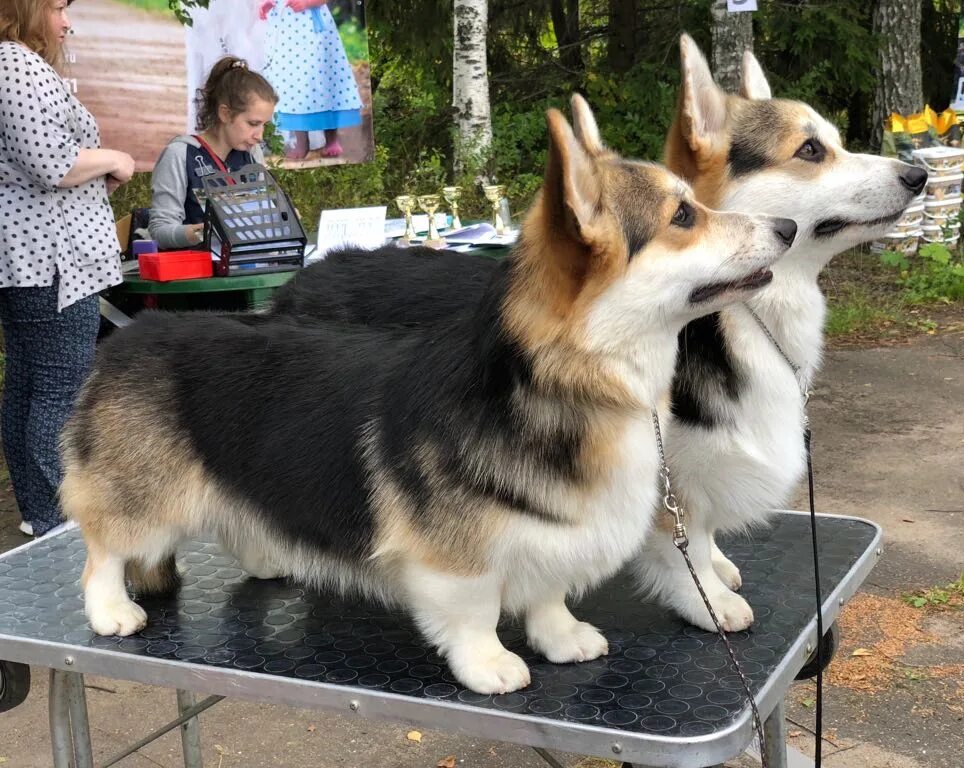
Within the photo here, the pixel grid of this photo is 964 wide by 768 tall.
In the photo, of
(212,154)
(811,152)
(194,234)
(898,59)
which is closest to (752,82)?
(811,152)

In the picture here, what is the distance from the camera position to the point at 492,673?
208cm

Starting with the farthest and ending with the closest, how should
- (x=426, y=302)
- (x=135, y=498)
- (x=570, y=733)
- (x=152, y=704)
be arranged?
(x=152, y=704), (x=426, y=302), (x=135, y=498), (x=570, y=733)

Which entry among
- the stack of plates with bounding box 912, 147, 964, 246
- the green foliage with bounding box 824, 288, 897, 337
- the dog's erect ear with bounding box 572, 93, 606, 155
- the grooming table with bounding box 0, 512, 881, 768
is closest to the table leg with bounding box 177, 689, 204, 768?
the grooming table with bounding box 0, 512, 881, 768

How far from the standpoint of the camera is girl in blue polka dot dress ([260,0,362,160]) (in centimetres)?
802

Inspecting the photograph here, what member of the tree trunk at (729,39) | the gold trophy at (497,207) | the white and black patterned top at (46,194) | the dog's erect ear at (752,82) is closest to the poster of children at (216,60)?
the white and black patterned top at (46,194)

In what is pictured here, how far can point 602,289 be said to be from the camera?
1.92 m

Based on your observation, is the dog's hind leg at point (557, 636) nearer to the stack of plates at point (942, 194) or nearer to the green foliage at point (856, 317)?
the green foliage at point (856, 317)

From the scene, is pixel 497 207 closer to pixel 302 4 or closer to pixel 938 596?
pixel 938 596

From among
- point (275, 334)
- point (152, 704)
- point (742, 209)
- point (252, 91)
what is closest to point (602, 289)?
point (742, 209)

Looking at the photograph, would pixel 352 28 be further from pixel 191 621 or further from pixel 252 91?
pixel 191 621

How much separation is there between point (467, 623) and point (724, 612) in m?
0.59

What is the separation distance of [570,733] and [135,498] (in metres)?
1.06

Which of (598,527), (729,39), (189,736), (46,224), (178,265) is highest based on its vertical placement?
(729,39)

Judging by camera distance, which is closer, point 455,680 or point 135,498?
point 455,680
